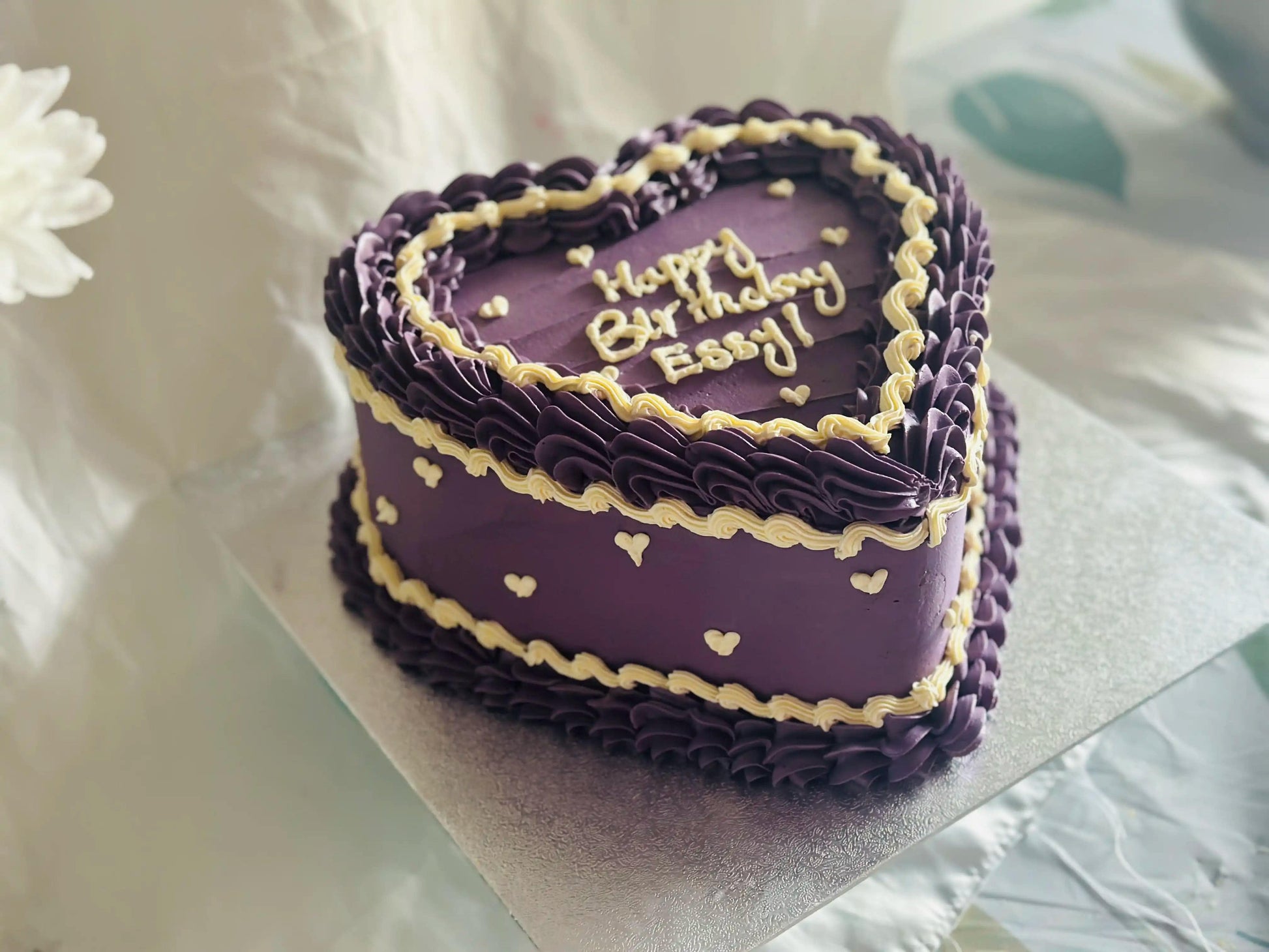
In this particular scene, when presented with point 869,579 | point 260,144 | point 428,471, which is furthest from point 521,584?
point 260,144

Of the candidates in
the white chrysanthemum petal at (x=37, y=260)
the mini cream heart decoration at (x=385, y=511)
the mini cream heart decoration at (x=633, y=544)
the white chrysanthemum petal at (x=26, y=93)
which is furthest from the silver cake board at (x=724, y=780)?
the white chrysanthemum petal at (x=26, y=93)

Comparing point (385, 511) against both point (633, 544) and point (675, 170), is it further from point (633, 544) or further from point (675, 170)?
point (675, 170)

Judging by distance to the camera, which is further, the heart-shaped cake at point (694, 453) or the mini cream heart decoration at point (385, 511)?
the mini cream heart decoration at point (385, 511)

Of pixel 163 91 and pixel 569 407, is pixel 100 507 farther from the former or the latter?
pixel 569 407

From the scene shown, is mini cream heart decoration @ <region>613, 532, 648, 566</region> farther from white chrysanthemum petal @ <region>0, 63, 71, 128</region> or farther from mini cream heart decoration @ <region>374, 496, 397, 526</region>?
white chrysanthemum petal @ <region>0, 63, 71, 128</region>

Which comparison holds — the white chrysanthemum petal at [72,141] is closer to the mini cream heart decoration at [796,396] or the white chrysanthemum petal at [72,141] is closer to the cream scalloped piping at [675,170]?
the cream scalloped piping at [675,170]
